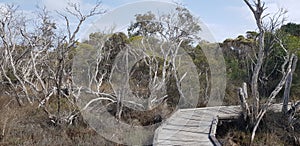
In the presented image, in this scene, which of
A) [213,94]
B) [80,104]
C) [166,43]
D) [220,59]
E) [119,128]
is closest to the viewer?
[119,128]

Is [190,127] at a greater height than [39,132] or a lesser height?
lesser

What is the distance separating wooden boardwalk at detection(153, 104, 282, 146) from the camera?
461 centimetres

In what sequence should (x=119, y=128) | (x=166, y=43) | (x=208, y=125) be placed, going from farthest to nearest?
(x=166, y=43) < (x=119, y=128) < (x=208, y=125)

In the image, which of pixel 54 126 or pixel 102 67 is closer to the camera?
pixel 54 126

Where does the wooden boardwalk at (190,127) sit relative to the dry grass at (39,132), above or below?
below

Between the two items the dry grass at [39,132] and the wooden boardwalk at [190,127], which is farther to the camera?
the dry grass at [39,132]

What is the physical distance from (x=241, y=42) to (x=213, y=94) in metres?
5.00

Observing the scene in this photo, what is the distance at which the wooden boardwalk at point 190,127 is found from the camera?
4.61m

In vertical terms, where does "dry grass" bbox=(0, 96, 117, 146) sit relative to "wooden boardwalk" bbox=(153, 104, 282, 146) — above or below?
above

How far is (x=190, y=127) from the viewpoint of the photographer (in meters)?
5.57

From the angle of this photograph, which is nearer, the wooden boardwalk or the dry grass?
the wooden boardwalk

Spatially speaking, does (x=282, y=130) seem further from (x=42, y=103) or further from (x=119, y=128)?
(x=42, y=103)

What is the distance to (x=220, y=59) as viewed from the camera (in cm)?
781

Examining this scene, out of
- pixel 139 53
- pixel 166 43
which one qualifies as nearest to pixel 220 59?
pixel 166 43
